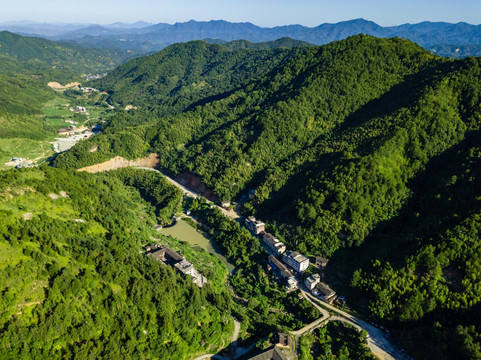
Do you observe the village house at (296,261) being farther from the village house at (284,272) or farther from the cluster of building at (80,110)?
the cluster of building at (80,110)

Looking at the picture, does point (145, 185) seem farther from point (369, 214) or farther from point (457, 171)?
point (457, 171)

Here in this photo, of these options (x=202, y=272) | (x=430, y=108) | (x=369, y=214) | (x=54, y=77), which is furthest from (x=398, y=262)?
(x=54, y=77)

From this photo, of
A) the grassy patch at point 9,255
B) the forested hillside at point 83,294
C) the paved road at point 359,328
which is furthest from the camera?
the paved road at point 359,328

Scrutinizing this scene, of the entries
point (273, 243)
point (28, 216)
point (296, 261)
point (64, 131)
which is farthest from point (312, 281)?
point (64, 131)

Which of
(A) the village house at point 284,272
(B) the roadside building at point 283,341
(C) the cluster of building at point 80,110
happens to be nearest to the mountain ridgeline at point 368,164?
(A) the village house at point 284,272

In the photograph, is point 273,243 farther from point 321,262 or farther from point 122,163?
point 122,163

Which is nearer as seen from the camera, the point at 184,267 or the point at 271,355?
the point at 271,355
